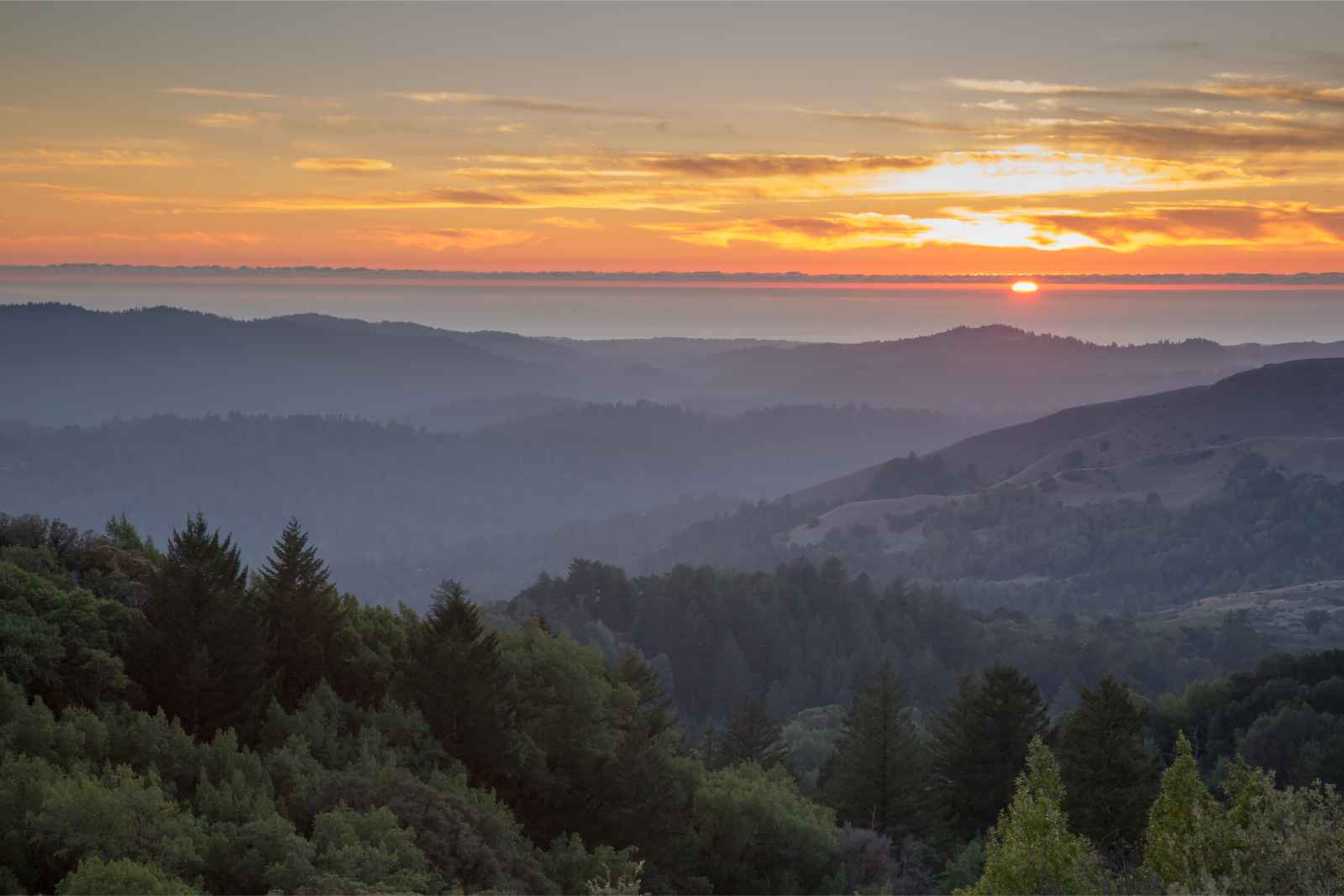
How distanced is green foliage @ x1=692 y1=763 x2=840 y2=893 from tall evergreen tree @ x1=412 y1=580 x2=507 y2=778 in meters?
7.65

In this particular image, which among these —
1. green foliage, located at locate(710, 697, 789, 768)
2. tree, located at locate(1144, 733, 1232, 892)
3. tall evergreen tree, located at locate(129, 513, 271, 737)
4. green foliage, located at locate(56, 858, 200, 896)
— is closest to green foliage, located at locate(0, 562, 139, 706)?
tall evergreen tree, located at locate(129, 513, 271, 737)

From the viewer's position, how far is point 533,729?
4303 cm

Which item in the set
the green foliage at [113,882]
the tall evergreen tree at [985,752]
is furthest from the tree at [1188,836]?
the tall evergreen tree at [985,752]

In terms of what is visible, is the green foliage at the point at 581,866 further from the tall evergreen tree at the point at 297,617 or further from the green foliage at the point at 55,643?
the green foliage at the point at 55,643

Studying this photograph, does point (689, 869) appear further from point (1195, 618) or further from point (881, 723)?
point (1195, 618)

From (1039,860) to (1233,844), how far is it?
11.3 feet

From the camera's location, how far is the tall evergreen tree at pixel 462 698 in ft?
132

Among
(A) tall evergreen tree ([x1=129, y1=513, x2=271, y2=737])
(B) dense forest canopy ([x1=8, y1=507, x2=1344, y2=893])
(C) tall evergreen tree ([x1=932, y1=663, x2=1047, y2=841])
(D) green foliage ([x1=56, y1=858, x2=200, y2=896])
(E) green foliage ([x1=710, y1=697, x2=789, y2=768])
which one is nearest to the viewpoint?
(D) green foliage ([x1=56, y1=858, x2=200, y2=896])

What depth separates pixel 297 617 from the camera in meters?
42.0

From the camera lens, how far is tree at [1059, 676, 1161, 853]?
48469 mm

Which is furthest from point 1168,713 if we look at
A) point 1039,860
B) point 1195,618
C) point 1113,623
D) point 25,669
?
point 1195,618

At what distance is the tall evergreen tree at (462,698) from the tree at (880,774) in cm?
2233

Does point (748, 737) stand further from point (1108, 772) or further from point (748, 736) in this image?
point (1108, 772)

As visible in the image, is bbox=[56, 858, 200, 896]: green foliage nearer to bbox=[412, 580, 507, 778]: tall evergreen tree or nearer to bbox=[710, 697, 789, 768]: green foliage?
bbox=[412, 580, 507, 778]: tall evergreen tree
